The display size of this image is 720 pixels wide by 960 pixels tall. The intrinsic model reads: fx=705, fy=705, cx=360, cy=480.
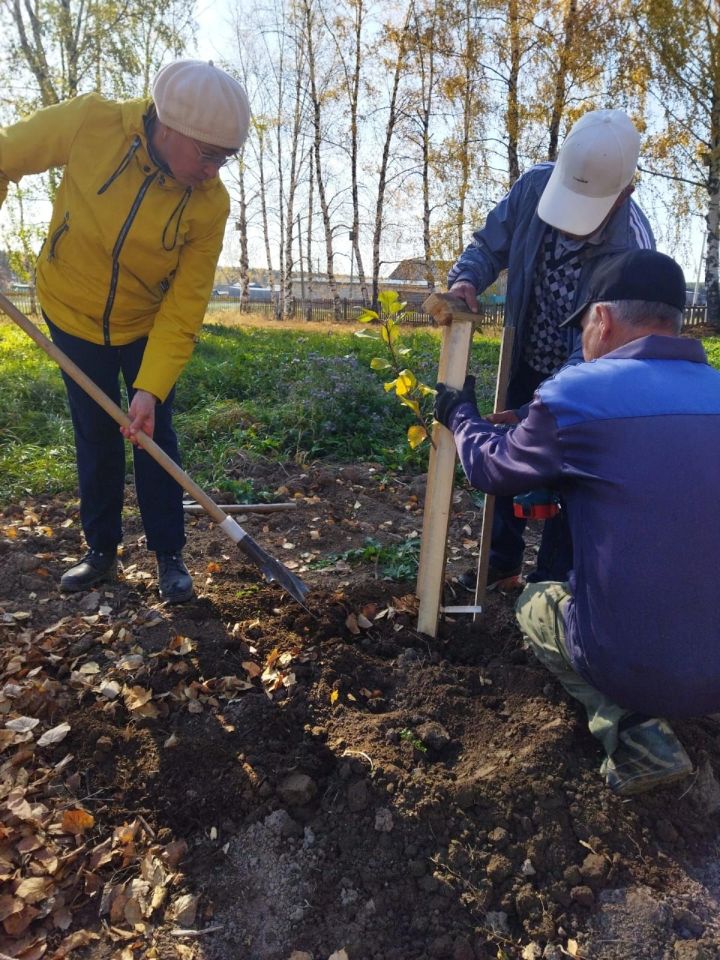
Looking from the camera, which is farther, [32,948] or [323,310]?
[323,310]

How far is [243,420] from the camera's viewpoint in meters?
5.64

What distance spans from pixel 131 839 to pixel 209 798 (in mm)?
222

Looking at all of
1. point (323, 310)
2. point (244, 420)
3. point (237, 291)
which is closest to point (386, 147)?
point (323, 310)

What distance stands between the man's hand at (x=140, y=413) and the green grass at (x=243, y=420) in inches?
69.9

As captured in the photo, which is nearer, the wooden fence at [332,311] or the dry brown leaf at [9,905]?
the dry brown leaf at [9,905]

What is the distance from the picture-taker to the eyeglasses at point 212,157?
227cm

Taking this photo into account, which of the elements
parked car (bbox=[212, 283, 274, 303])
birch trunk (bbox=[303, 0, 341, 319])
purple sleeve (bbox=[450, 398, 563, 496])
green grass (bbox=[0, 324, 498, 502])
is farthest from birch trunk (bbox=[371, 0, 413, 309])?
parked car (bbox=[212, 283, 274, 303])

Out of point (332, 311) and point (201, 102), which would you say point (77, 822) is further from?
point (332, 311)

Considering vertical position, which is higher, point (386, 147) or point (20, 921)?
point (386, 147)

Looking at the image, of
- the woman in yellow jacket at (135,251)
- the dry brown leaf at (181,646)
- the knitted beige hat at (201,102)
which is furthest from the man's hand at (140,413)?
the knitted beige hat at (201,102)

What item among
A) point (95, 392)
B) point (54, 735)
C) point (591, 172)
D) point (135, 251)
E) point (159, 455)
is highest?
point (591, 172)

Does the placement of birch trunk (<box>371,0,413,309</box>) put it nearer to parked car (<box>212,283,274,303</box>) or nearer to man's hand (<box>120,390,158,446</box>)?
man's hand (<box>120,390,158,446</box>)

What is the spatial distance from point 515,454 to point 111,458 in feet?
5.98

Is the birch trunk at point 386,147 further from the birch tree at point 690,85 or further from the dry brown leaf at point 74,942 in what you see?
the dry brown leaf at point 74,942
